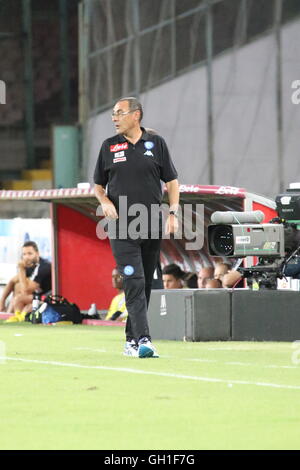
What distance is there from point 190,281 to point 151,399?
451 inches

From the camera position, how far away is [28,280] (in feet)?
66.3

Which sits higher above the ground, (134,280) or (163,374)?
(134,280)

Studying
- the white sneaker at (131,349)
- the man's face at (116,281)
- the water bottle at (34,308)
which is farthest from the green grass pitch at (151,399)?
the man's face at (116,281)

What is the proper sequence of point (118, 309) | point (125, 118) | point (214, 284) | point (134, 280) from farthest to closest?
1. point (118, 309)
2. point (214, 284)
3. point (125, 118)
4. point (134, 280)

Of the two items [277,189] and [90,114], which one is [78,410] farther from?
[90,114]

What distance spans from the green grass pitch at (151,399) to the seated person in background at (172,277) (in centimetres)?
644

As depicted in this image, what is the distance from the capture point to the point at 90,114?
29672mm

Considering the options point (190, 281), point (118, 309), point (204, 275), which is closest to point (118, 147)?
point (204, 275)

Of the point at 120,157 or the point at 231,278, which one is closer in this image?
the point at 120,157

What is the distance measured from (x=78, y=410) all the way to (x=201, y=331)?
6539mm

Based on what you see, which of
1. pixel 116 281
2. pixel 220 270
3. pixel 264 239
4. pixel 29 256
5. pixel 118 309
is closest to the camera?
pixel 264 239

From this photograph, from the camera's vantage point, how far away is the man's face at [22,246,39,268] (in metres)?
20.2

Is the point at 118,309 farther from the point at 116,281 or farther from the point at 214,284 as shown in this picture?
the point at 214,284

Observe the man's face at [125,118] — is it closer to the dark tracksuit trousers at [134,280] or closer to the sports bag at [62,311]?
the dark tracksuit trousers at [134,280]
